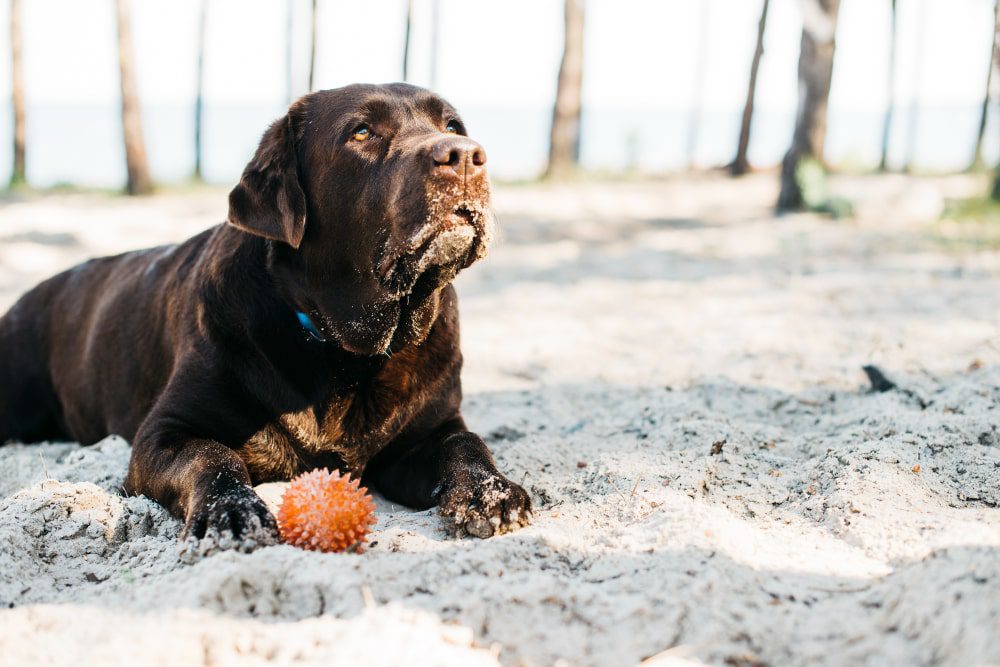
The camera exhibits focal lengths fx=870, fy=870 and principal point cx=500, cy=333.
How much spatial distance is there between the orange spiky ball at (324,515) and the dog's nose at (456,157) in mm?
995

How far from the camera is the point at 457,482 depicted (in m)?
2.89

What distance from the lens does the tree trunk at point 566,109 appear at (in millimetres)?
14953

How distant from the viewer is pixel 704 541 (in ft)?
7.84

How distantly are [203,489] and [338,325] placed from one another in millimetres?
723

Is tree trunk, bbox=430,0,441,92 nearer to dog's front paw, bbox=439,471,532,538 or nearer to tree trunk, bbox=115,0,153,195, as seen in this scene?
tree trunk, bbox=115,0,153,195

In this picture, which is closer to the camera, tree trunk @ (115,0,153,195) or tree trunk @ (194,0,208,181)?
tree trunk @ (115,0,153,195)

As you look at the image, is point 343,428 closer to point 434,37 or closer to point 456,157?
point 456,157

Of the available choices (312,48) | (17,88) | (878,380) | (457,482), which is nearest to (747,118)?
(312,48)

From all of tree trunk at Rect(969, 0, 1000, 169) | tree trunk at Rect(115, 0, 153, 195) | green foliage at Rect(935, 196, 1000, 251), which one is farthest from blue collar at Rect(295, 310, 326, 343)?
tree trunk at Rect(115, 0, 153, 195)

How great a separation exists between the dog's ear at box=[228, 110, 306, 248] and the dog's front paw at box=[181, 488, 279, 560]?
36.1 inches

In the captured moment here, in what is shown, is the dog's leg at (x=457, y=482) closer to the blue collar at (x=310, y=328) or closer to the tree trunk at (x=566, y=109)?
the blue collar at (x=310, y=328)

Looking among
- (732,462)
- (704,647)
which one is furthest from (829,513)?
(704,647)

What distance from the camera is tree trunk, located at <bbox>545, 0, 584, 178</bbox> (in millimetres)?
14953

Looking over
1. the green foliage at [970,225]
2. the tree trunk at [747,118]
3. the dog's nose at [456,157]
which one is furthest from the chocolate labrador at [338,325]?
the tree trunk at [747,118]
